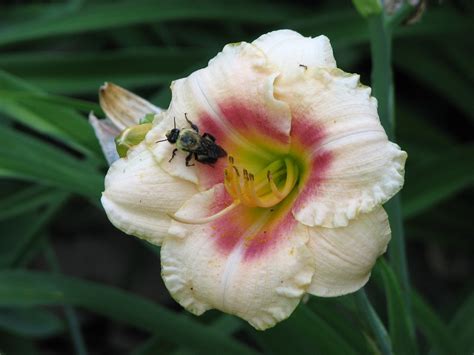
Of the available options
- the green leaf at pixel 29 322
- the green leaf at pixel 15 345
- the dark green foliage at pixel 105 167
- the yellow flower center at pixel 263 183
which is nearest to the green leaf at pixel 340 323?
the dark green foliage at pixel 105 167

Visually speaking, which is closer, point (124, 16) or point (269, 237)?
point (269, 237)

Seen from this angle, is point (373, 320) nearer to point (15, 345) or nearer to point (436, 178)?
point (436, 178)

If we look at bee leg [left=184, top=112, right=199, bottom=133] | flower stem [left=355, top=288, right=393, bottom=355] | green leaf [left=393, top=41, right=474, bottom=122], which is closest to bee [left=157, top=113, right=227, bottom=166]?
bee leg [left=184, top=112, right=199, bottom=133]

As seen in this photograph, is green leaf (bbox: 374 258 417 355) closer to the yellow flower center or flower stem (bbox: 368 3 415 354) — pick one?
flower stem (bbox: 368 3 415 354)

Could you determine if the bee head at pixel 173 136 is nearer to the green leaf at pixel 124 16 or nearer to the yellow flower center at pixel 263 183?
the yellow flower center at pixel 263 183

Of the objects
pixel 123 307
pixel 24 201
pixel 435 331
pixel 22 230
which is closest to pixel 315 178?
pixel 435 331
